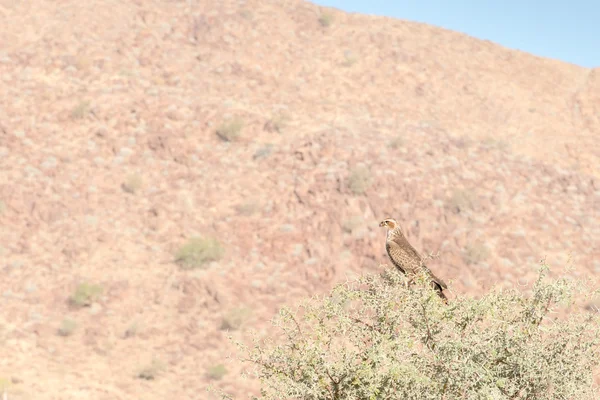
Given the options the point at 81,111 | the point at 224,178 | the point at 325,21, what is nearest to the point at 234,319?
the point at 224,178

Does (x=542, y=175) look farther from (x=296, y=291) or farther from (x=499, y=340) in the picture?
(x=499, y=340)

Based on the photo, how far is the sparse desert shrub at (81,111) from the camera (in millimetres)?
32406

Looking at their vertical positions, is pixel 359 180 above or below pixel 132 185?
above

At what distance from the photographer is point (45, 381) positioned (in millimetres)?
19359

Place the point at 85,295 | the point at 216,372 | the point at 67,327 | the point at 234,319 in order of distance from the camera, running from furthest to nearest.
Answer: the point at 85,295
the point at 234,319
the point at 67,327
the point at 216,372

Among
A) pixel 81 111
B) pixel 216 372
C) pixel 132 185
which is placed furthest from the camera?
pixel 81 111

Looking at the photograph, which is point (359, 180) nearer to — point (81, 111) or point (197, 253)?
point (197, 253)

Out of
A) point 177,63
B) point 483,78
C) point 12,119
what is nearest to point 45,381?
point 12,119

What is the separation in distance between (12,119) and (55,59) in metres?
6.02

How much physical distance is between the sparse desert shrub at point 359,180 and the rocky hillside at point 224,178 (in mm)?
102

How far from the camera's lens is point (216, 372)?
70.5 feet

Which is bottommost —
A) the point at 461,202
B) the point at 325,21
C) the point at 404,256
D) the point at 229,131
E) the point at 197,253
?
the point at 197,253

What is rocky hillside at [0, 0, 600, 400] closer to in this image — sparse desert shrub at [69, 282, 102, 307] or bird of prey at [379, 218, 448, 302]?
sparse desert shrub at [69, 282, 102, 307]

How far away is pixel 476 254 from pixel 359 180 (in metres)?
6.20
